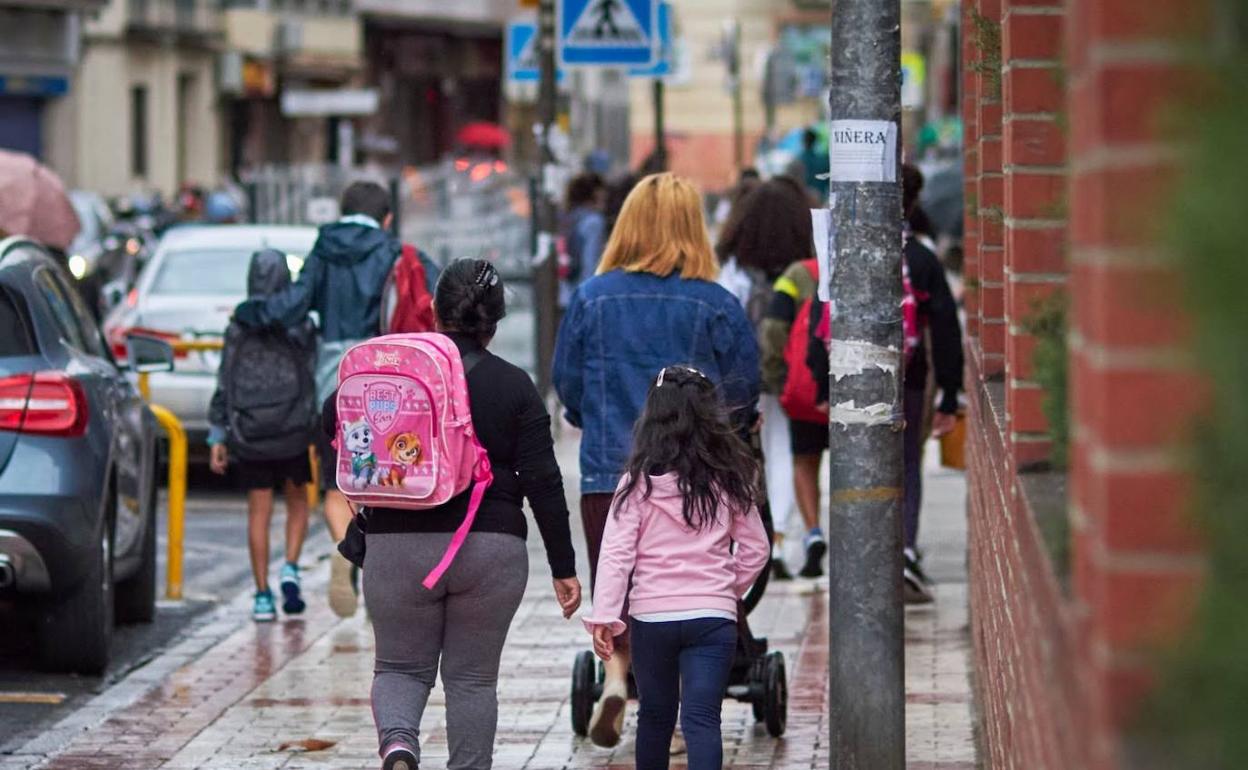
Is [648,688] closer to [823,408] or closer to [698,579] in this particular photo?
[698,579]

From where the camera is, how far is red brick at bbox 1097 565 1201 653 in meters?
2.13

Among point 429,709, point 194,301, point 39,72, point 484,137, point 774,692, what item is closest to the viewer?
point 774,692

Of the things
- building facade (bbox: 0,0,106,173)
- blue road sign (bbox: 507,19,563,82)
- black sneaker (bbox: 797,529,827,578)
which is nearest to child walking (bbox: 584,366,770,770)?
black sneaker (bbox: 797,529,827,578)

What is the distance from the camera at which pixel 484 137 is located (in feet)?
196

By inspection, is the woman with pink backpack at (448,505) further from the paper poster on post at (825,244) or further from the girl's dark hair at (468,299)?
the paper poster on post at (825,244)

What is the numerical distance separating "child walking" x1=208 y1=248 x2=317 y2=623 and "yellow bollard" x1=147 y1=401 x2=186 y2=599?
0.59 meters

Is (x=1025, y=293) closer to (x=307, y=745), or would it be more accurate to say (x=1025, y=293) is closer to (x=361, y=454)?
(x=361, y=454)

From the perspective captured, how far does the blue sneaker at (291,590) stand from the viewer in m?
10.4

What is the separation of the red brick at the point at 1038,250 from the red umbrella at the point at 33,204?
1116cm

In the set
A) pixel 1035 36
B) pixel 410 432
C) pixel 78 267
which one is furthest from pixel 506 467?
pixel 78 267

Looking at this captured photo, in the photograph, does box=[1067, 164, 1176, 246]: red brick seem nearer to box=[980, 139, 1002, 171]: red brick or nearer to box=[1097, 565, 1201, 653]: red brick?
box=[1097, 565, 1201, 653]: red brick

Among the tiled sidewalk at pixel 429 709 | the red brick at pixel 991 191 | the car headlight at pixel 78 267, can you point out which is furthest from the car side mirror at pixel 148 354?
the car headlight at pixel 78 267

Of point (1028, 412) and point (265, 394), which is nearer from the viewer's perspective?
point (1028, 412)

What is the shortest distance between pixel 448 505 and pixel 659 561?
533mm
